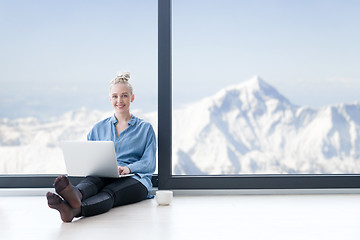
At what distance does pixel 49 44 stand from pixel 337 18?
2.98 m

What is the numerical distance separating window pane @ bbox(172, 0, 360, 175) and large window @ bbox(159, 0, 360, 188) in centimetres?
1

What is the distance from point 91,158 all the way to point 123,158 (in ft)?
1.04

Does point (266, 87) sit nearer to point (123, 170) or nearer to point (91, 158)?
point (123, 170)

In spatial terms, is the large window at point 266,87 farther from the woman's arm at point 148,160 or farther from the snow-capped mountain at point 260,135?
the woman's arm at point 148,160

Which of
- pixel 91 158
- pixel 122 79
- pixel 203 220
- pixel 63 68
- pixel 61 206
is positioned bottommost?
pixel 203 220

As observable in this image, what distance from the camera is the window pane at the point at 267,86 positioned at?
4199mm

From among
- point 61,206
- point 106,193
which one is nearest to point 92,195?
point 106,193

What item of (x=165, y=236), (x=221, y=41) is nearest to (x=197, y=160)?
(x=221, y=41)

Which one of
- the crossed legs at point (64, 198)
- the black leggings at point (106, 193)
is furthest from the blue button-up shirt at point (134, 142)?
the crossed legs at point (64, 198)

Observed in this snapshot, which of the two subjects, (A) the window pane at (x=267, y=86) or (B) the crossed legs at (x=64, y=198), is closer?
(B) the crossed legs at (x=64, y=198)

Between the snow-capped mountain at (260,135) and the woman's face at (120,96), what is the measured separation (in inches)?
70.7

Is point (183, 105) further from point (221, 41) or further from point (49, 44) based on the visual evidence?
point (49, 44)

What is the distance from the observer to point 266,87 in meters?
4.60

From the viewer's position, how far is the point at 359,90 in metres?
4.29
